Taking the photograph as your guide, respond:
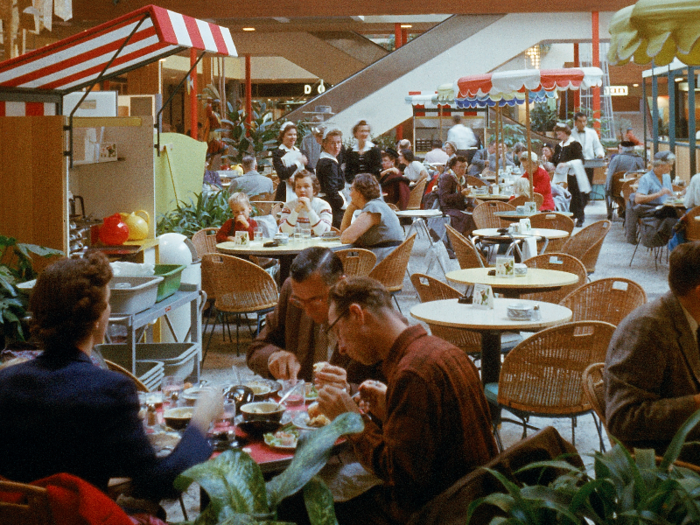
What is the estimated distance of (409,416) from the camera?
2.10 meters

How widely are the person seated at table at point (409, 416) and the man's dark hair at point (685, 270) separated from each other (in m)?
0.73

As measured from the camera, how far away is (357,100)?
1730 centimetres

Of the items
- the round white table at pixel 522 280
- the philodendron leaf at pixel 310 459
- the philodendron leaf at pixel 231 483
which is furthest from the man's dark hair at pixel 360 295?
the round white table at pixel 522 280

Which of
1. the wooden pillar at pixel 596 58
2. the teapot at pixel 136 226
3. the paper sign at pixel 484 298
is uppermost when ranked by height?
the wooden pillar at pixel 596 58

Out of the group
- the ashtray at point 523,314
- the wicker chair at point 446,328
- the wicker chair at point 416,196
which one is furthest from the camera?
the wicker chair at point 416,196

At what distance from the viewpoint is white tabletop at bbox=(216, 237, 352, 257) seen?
6566 millimetres

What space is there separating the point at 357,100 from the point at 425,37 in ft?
6.29

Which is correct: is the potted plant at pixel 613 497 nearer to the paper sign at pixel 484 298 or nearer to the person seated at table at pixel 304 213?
the paper sign at pixel 484 298

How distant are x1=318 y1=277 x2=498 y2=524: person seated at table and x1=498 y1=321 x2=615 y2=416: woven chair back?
4.69ft

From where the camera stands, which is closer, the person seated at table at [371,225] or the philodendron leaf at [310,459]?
the philodendron leaf at [310,459]

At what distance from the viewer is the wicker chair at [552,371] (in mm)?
3617

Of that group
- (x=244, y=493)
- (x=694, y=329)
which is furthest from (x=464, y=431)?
(x=694, y=329)

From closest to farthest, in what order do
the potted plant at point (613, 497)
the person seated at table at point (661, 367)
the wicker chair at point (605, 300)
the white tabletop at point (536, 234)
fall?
1. the potted plant at point (613, 497)
2. the person seated at table at point (661, 367)
3. the wicker chair at point (605, 300)
4. the white tabletop at point (536, 234)

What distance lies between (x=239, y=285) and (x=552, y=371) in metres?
3.00
